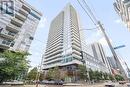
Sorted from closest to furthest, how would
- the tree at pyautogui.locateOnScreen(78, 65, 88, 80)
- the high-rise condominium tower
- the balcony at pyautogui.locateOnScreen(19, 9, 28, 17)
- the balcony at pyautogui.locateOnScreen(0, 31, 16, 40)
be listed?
1. the balcony at pyautogui.locateOnScreen(0, 31, 16, 40)
2. the balcony at pyautogui.locateOnScreen(19, 9, 28, 17)
3. the tree at pyautogui.locateOnScreen(78, 65, 88, 80)
4. the high-rise condominium tower

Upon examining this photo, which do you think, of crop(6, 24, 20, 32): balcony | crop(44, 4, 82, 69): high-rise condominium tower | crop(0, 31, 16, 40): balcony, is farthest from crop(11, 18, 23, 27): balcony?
crop(44, 4, 82, 69): high-rise condominium tower

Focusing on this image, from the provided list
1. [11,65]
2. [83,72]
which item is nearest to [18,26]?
[11,65]

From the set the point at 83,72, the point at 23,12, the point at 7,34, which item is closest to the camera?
the point at 7,34

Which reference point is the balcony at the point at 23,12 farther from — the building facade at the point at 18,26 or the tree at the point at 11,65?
the tree at the point at 11,65

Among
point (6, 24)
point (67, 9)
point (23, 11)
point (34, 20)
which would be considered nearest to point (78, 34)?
point (67, 9)

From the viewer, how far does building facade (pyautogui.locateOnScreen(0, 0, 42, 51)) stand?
30766 millimetres

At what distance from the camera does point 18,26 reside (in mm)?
37844

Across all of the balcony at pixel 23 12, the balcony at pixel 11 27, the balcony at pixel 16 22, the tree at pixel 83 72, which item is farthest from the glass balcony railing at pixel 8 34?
the tree at pixel 83 72

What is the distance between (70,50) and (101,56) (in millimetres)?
68973

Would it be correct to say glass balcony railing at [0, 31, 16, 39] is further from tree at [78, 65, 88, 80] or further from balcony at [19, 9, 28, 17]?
tree at [78, 65, 88, 80]

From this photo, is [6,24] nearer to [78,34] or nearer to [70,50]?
[70,50]

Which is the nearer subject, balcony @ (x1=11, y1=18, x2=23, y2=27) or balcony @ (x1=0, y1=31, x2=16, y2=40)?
balcony @ (x1=0, y1=31, x2=16, y2=40)

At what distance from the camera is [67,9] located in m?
95.0

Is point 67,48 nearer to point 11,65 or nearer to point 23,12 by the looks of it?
point 23,12
